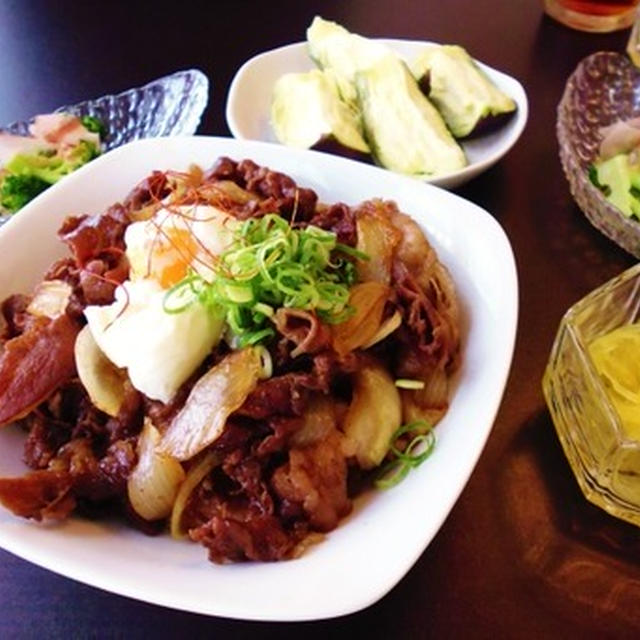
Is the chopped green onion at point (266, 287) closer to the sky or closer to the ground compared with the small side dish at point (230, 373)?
closer to the sky

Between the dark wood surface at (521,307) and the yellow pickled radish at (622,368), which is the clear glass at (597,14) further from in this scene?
the yellow pickled radish at (622,368)

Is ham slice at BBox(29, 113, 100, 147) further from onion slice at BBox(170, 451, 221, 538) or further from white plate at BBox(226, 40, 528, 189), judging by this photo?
A: onion slice at BBox(170, 451, 221, 538)

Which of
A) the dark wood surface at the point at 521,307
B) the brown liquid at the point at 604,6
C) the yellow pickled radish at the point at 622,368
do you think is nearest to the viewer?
the dark wood surface at the point at 521,307

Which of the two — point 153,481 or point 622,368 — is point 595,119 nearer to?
point 622,368

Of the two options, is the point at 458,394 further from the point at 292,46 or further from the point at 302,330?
the point at 292,46

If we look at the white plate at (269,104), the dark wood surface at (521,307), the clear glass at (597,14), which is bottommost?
the dark wood surface at (521,307)

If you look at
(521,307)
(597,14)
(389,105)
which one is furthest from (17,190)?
(597,14)

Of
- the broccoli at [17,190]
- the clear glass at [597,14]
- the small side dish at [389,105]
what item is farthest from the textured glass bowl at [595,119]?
the broccoli at [17,190]
